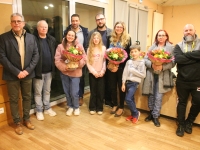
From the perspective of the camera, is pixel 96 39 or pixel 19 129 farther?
pixel 96 39

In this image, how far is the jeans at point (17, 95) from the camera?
2553 mm

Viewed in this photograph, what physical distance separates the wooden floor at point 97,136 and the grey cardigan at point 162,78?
569 millimetres

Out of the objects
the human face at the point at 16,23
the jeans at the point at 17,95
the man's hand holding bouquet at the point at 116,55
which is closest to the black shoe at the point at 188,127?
the man's hand holding bouquet at the point at 116,55

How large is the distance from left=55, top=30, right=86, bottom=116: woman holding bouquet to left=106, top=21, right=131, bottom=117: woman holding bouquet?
494mm

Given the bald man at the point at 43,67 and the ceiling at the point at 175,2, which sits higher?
the ceiling at the point at 175,2

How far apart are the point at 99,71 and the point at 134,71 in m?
0.61

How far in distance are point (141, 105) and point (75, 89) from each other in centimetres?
118

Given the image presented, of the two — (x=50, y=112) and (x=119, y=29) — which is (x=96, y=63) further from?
(x=50, y=112)

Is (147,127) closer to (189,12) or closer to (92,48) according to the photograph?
(92,48)

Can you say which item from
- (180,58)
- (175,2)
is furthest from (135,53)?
(175,2)

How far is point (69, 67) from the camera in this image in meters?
2.86

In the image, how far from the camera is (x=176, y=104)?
2881 millimetres

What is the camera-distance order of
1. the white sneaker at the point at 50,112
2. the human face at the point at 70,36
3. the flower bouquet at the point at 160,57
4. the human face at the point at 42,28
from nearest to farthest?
the flower bouquet at the point at 160,57 → the human face at the point at 42,28 → the human face at the point at 70,36 → the white sneaker at the point at 50,112

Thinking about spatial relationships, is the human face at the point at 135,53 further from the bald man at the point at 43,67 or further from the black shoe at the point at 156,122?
the bald man at the point at 43,67
